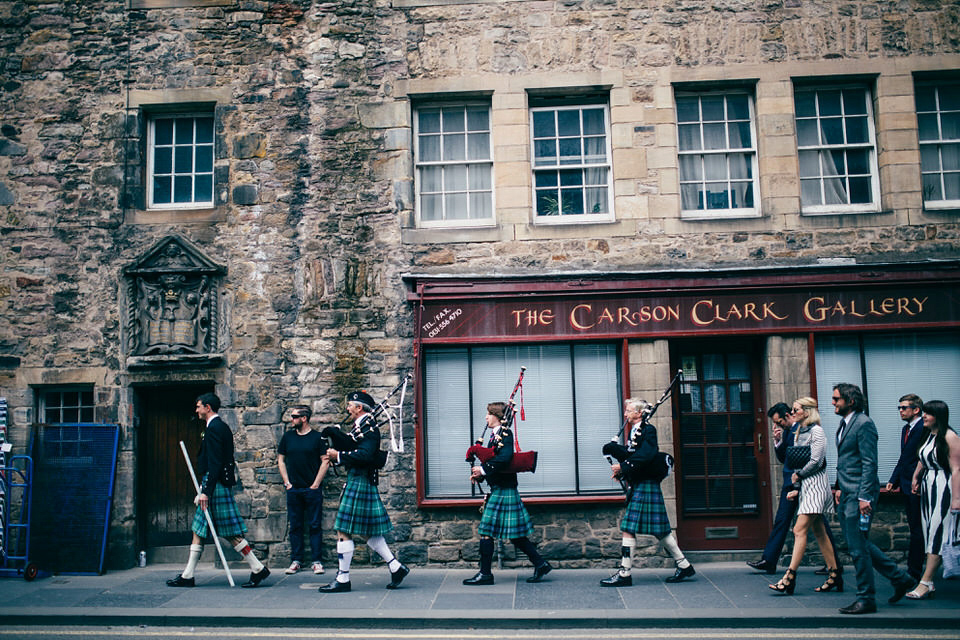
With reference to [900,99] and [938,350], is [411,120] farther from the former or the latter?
[938,350]

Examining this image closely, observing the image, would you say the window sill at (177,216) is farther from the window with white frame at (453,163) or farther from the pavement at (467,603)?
the pavement at (467,603)

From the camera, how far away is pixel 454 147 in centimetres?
1219

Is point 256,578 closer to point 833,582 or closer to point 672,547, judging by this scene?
point 672,547

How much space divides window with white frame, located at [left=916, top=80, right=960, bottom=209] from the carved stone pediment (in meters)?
10.2

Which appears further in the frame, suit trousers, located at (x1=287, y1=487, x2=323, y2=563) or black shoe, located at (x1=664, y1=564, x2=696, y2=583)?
suit trousers, located at (x1=287, y1=487, x2=323, y2=563)

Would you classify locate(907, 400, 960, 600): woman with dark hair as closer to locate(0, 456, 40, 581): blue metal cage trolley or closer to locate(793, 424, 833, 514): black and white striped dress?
locate(793, 424, 833, 514): black and white striped dress

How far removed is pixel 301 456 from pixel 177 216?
401cm

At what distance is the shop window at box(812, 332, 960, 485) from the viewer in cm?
1148

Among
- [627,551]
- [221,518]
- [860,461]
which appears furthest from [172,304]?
[860,461]

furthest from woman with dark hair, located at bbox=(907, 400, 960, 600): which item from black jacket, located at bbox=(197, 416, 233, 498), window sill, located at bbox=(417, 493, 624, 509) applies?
black jacket, located at bbox=(197, 416, 233, 498)

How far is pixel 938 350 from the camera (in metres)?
11.5

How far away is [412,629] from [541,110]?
740cm

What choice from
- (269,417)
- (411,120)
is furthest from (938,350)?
(269,417)

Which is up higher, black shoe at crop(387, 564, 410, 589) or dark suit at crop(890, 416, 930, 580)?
dark suit at crop(890, 416, 930, 580)
